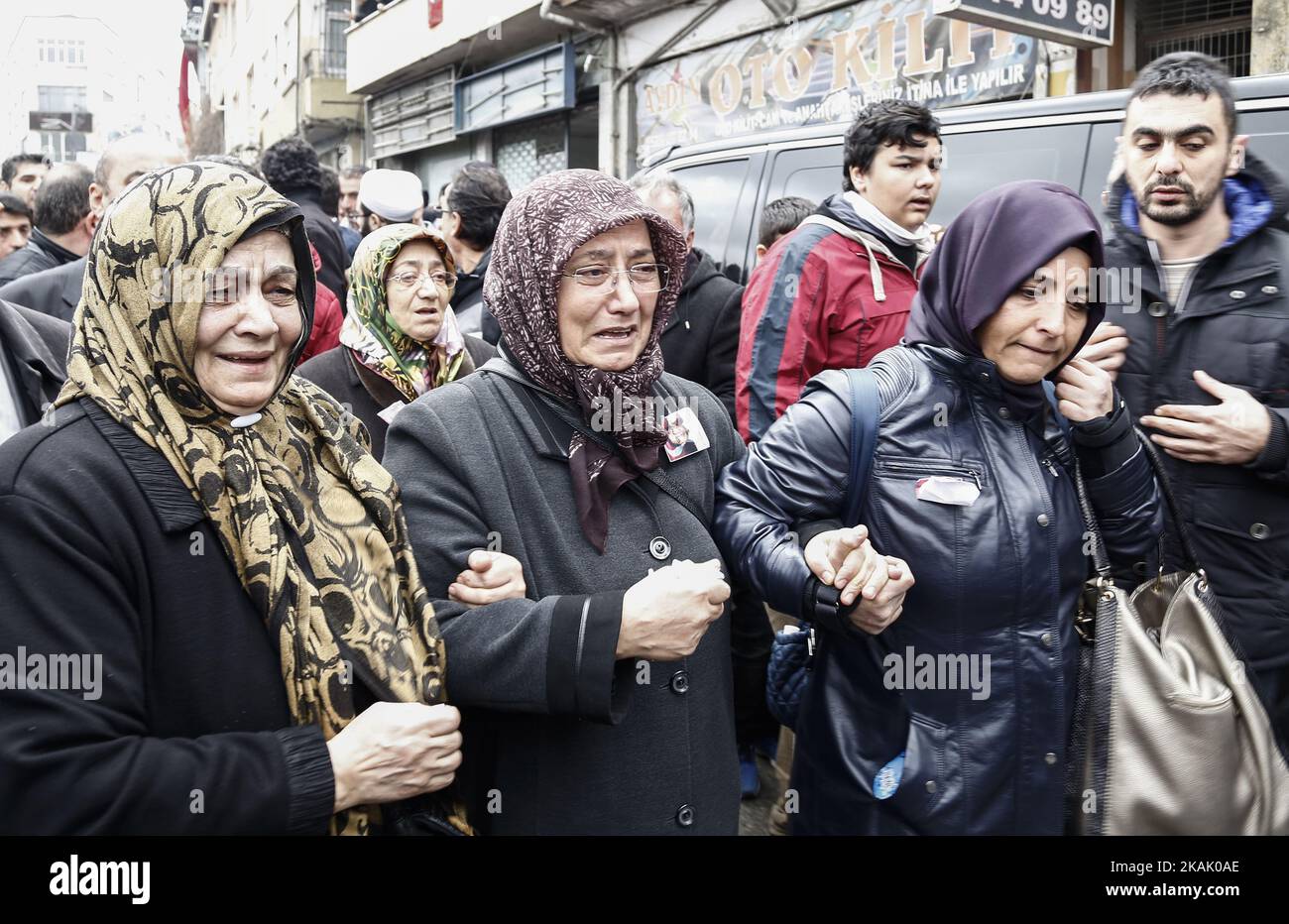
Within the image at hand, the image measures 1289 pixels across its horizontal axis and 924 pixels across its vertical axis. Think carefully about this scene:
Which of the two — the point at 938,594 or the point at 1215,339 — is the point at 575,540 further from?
the point at 1215,339

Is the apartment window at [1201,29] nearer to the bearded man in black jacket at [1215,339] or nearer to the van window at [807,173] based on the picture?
the van window at [807,173]

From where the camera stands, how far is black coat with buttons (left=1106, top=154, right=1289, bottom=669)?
285 cm

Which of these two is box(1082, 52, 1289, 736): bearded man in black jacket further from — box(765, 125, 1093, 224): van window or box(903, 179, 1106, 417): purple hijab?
box(765, 125, 1093, 224): van window

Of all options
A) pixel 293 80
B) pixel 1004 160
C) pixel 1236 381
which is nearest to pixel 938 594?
pixel 1236 381

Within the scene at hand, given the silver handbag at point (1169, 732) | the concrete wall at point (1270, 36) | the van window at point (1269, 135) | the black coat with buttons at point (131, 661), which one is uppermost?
the concrete wall at point (1270, 36)

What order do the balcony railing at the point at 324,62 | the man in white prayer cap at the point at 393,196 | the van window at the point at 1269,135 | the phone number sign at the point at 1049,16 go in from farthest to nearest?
the balcony railing at the point at 324,62 < the phone number sign at the point at 1049,16 < the man in white prayer cap at the point at 393,196 < the van window at the point at 1269,135

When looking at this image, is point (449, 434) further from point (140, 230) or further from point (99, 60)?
point (99, 60)

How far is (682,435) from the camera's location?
2430mm

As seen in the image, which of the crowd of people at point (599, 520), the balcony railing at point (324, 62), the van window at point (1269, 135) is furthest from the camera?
the balcony railing at point (324, 62)

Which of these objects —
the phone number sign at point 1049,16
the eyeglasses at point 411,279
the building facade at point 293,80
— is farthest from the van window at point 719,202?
the building facade at point 293,80

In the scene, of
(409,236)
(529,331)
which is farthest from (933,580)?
(409,236)

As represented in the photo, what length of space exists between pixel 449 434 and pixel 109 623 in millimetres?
727

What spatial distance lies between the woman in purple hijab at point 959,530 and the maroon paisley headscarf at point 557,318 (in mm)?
331

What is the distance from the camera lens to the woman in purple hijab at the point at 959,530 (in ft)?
7.54
